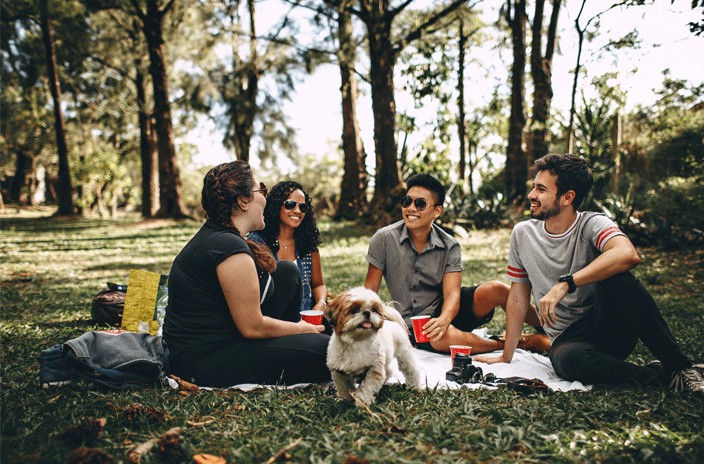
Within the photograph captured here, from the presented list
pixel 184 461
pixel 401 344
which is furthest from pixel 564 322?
pixel 184 461

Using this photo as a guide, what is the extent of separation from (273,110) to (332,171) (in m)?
15.8

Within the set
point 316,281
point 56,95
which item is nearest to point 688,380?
point 316,281

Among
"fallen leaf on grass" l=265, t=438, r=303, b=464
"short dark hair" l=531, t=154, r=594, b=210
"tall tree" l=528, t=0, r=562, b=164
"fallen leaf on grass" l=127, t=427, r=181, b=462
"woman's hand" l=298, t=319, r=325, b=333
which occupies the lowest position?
"fallen leaf on grass" l=265, t=438, r=303, b=464

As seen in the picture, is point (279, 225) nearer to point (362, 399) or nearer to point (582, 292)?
point (362, 399)

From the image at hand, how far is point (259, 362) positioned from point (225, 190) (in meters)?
1.12

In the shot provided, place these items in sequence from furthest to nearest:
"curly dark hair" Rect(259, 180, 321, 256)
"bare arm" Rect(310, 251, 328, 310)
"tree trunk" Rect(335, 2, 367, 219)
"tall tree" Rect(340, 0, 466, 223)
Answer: "tree trunk" Rect(335, 2, 367, 219) → "tall tree" Rect(340, 0, 466, 223) → "bare arm" Rect(310, 251, 328, 310) → "curly dark hair" Rect(259, 180, 321, 256)

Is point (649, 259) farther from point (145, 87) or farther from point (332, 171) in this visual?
point (332, 171)

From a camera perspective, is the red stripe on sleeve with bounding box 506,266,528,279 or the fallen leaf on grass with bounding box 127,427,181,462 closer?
the fallen leaf on grass with bounding box 127,427,181,462

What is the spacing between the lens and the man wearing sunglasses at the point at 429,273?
4.17m

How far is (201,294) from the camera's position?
3.04m

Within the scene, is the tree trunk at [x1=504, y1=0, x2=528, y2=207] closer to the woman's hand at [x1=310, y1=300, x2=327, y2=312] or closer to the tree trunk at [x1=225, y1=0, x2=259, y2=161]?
the tree trunk at [x1=225, y1=0, x2=259, y2=161]

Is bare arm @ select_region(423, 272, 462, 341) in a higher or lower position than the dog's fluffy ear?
lower

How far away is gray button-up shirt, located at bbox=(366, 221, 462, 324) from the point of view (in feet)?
13.9

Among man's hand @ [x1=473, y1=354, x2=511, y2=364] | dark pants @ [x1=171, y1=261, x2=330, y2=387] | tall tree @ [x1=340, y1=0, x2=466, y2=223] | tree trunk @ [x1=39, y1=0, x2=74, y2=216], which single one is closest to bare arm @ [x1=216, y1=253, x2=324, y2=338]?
dark pants @ [x1=171, y1=261, x2=330, y2=387]
